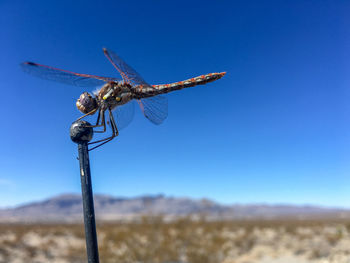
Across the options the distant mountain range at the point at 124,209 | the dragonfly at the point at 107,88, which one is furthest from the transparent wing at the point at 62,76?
the distant mountain range at the point at 124,209

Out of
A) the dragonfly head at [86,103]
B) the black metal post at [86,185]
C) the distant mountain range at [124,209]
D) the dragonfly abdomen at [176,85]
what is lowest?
the distant mountain range at [124,209]

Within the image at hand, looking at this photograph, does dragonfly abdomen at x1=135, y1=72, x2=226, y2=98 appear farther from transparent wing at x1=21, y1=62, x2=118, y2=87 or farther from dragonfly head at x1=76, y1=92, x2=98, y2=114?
dragonfly head at x1=76, y1=92, x2=98, y2=114

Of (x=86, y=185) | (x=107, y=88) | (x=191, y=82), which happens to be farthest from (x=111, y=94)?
(x=191, y=82)

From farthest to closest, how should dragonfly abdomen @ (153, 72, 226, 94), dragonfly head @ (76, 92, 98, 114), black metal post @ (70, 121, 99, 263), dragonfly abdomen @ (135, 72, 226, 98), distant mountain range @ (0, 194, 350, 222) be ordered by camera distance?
distant mountain range @ (0, 194, 350, 222) < dragonfly abdomen @ (153, 72, 226, 94) < dragonfly abdomen @ (135, 72, 226, 98) < dragonfly head @ (76, 92, 98, 114) < black metal post @ (70, 121, 99, 263)

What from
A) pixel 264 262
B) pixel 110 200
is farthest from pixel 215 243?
pixel 110 200

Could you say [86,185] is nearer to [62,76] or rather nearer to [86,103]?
[86,103]

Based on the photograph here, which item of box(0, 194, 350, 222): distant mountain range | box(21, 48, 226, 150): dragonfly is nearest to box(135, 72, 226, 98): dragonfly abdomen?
box(21, 48, 226, 150): dragonfly

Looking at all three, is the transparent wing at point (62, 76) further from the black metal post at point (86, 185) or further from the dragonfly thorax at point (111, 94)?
the black metal post at point (86, 185)
